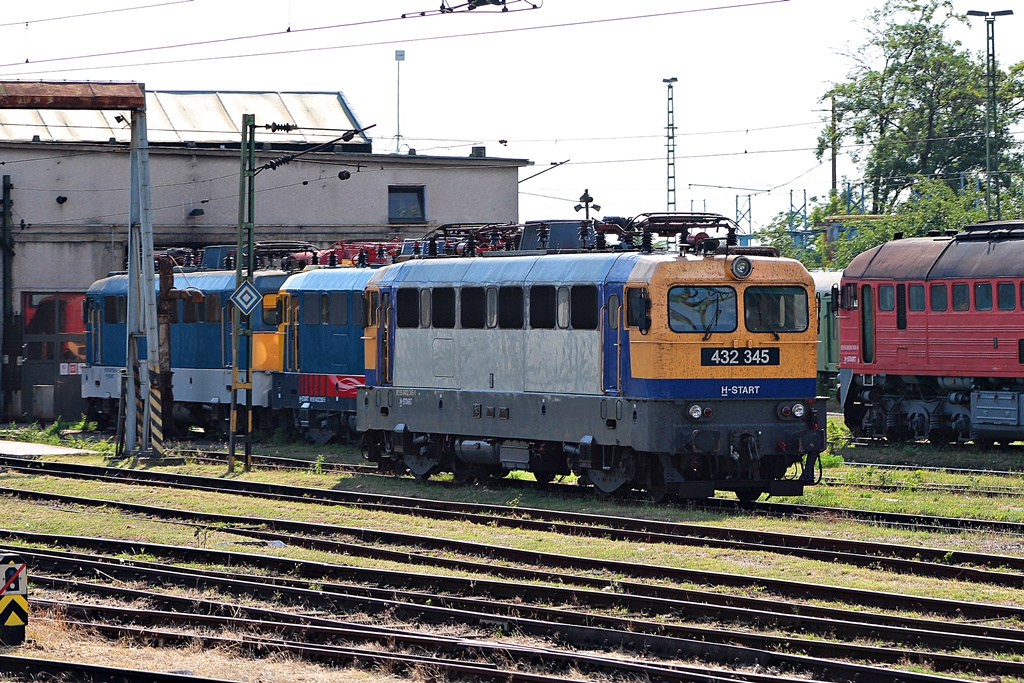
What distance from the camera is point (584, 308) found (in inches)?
770

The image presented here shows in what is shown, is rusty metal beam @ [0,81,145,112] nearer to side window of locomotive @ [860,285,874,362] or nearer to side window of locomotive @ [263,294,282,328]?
side window of locomotive @ [263,294,282,328]

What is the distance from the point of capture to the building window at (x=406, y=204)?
154 ft

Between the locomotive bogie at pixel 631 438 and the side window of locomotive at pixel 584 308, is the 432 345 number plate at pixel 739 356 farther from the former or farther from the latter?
the side window of locomotive at pixel 584 308

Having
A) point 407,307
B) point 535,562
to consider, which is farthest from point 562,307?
point 535,562

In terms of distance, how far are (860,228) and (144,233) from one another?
88.5ft

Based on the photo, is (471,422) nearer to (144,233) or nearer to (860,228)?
(144,233)

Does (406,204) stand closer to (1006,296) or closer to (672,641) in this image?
(1006,296)

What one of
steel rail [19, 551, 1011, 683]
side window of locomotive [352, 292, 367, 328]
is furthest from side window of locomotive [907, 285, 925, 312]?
steel rail [19, 551, 1011, 683]

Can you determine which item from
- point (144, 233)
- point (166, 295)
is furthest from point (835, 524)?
point (166, 295)

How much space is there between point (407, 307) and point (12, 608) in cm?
1143

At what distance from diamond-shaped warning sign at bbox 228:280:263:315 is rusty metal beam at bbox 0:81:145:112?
541cm

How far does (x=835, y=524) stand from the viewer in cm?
1734

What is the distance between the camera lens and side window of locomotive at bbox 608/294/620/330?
1894 centimetres

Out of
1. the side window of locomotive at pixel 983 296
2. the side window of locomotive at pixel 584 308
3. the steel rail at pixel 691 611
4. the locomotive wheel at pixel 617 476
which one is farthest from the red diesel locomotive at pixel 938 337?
the steel rail at pixel 691 611
